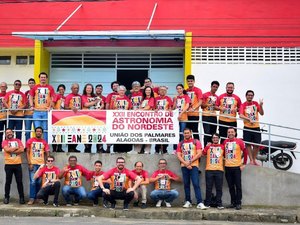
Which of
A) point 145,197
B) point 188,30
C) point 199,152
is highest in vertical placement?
point 188,30

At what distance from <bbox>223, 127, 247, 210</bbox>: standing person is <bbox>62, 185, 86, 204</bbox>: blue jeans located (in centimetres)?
349

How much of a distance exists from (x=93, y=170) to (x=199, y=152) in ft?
9.05

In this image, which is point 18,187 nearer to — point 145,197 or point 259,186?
point 145,197

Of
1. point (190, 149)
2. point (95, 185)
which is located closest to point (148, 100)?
point (190, 149)

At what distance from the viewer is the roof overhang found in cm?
1528

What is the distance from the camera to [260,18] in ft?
53.5

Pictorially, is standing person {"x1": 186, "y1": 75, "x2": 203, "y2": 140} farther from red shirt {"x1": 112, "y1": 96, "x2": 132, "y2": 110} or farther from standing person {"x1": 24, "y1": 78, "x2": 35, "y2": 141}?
standing person {"x1": 24, "y1": 78, "x2": 35, "y2": 141}

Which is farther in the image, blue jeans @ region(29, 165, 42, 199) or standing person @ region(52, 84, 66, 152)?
standing person @ region(52, 84, 66, 152)

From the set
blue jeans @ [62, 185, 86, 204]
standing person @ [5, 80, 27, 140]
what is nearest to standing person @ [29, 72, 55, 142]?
standing person @ [5, 80, 27, 140]

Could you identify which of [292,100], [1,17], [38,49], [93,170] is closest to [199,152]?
[93,170]

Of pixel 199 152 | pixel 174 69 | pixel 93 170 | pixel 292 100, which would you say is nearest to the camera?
pixel 199 152

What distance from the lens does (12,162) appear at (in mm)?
11586

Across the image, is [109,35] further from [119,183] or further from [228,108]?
[119,183]

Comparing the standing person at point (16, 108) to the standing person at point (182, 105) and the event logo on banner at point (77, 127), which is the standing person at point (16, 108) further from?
the standing person at point (182, 105)
